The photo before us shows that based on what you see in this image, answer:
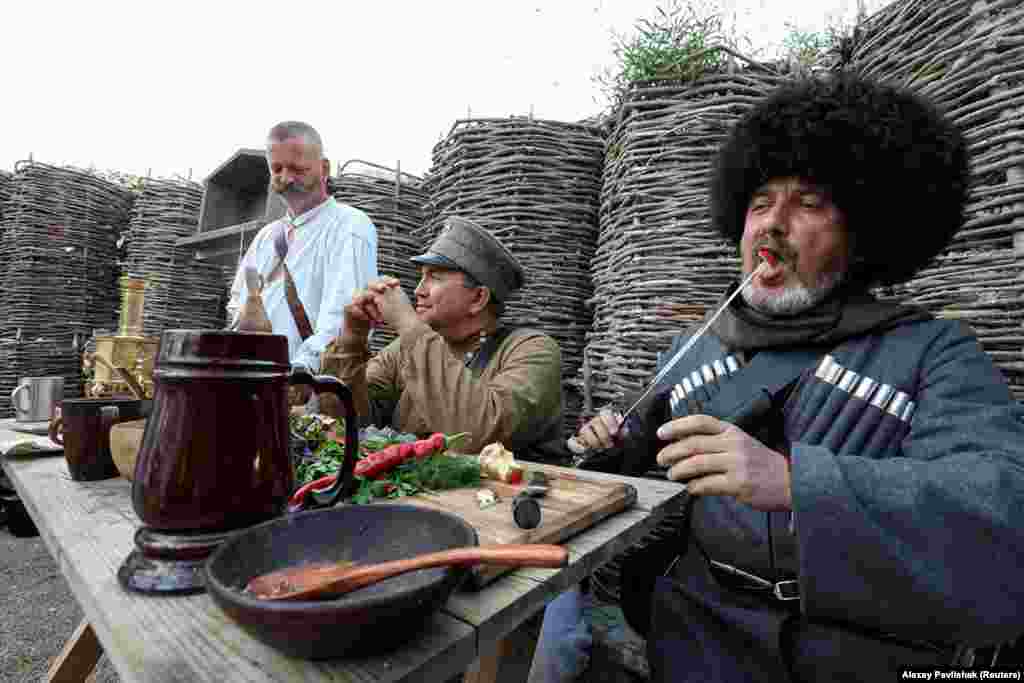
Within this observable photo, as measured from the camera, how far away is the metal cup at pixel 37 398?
6.46ft

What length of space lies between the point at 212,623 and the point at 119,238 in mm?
6071

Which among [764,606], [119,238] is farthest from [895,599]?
[119,238]

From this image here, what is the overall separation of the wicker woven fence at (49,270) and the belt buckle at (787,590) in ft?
19.1

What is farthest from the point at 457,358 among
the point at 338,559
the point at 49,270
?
the point at 49,270

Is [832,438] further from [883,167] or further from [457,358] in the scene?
[457,358]

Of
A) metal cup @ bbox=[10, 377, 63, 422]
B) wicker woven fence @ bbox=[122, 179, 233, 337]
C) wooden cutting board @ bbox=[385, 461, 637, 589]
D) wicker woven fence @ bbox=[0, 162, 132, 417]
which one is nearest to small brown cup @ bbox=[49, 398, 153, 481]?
wooden cutting board @ bbox=[385, 461, 637, 589]

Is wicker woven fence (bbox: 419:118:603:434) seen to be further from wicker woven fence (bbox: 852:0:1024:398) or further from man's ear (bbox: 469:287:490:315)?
wicker woven fence (bbox: 852:0:1024:398)

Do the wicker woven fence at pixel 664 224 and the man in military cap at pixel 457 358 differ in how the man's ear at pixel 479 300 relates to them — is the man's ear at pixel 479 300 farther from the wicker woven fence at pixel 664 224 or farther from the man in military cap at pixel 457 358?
the wicker woven fence at pixel 664 224

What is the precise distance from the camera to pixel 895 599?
0.89 meters

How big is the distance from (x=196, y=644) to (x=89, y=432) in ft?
2.98

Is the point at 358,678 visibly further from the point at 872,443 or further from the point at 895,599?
the point at 872,443

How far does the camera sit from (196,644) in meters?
0.53

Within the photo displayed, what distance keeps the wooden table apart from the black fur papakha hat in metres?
1.19

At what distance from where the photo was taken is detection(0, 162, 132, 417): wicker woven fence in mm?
4578
